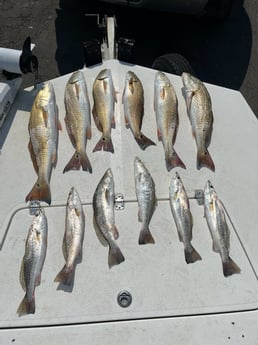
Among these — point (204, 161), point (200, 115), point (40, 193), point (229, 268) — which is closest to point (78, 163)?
point (40, 193)

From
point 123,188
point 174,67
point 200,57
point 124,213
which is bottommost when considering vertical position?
point 124,213

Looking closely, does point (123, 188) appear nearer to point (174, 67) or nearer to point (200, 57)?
point (174, 67)

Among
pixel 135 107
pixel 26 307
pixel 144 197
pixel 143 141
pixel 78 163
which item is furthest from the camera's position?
pixel 135 107

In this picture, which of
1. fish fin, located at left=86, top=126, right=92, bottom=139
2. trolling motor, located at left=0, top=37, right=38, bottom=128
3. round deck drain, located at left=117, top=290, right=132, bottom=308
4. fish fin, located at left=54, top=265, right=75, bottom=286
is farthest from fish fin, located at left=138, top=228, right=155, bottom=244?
trolling motor, located at left=0, top=37, right=38, bottom=128

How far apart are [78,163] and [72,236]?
1.86 ft

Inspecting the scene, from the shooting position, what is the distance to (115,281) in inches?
80.4

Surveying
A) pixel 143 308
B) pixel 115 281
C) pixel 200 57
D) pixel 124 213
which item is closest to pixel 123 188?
pixel 124 213

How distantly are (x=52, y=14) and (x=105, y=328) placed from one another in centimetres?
409

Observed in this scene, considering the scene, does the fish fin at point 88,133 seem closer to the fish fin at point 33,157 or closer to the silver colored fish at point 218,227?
the fish fin at point 33,157

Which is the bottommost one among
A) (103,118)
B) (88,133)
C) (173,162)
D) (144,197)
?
(144,197)

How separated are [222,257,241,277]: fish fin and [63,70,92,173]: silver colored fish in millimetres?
1123

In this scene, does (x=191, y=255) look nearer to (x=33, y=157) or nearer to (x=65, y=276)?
(x=65, y=276)

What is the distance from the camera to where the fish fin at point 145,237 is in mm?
2162

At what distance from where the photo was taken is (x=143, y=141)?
257 centimetres
